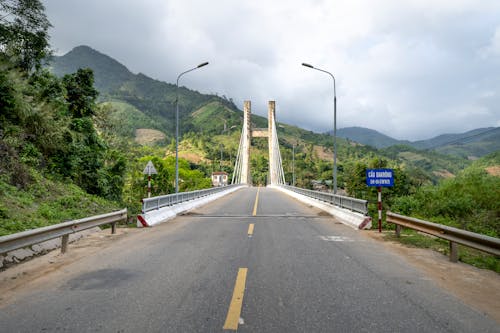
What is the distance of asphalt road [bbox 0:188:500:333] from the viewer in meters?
3.65

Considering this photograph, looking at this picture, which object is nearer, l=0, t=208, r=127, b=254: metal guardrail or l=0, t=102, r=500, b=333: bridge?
l=0, t=102, r=500, b=333: bridge

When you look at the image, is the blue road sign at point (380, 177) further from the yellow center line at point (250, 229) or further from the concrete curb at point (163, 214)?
the concrete curb at point (163, 214)

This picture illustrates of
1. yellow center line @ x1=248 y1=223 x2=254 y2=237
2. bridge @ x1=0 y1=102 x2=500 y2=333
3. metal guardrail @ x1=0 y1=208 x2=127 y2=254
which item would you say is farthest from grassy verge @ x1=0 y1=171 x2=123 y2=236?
yellow center line @ x1=248 y1=223 x2=254 y2=237

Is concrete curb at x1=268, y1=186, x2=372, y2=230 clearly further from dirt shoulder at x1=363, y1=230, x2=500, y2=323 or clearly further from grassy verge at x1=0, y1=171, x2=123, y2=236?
grassy verge at x1=0, y1=171, x2=123, y2=236

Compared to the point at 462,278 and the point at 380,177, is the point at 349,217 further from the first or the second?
the point at 462,278

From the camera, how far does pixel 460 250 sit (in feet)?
27.9

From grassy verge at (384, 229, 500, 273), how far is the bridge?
2.68 ft

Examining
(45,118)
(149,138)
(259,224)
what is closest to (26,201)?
(45,118)

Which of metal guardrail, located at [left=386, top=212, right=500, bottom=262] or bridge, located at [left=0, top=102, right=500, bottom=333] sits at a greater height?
metal guardrail, located at [left=386, top=212, right=500, bottom=262]

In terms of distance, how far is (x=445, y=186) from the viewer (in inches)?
864

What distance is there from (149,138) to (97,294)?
644 ft

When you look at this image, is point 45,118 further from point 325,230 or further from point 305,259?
point 305,259

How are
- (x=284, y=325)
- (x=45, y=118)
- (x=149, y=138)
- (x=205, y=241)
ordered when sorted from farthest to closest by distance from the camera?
(x=149, y=138) → (x=45, y=118) → (x=205, y=241) → (x=284, y=325)

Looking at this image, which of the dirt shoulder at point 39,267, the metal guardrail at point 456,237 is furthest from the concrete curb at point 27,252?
the metal guardrail at point 456,237
